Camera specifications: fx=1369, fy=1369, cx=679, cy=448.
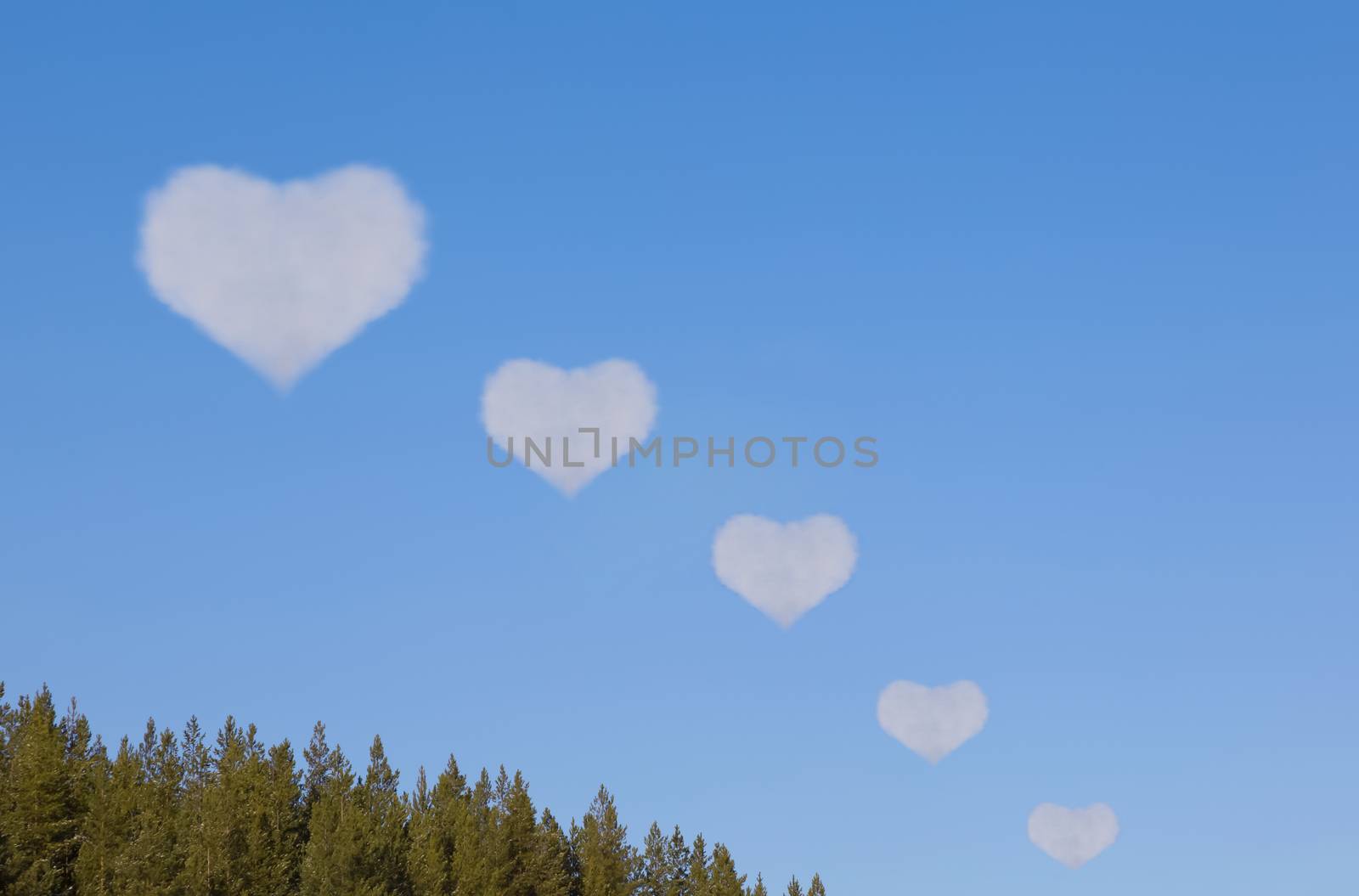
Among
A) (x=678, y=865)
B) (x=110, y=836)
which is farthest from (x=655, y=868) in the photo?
(x=110, y=836)

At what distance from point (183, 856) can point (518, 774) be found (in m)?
36.0

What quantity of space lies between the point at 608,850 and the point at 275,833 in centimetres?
3231

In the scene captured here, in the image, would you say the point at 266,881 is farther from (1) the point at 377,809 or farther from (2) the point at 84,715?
(2) the point at 84,715

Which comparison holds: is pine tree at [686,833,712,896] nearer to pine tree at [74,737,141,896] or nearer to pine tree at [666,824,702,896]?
pine tree at [666,824,702,896]

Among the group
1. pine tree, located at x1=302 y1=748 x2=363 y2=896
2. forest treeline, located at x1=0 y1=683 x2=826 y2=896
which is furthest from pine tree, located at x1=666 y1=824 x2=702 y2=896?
pine tree, located at x1=302 y1=748 x2=363 y2=896

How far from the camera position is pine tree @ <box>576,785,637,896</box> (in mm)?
116750

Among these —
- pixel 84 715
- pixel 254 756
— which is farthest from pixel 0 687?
pixel 254 756

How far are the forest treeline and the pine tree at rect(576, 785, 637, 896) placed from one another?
17 centimetres

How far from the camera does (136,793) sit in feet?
308

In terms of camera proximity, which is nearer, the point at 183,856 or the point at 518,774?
the point at 183,856

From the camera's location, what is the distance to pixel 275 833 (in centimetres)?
9675

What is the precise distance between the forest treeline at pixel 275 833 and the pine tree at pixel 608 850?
0.17 m

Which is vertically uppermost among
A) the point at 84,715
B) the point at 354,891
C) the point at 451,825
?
the point at 84,715

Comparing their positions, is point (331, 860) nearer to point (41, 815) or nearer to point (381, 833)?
point (381, 833)
